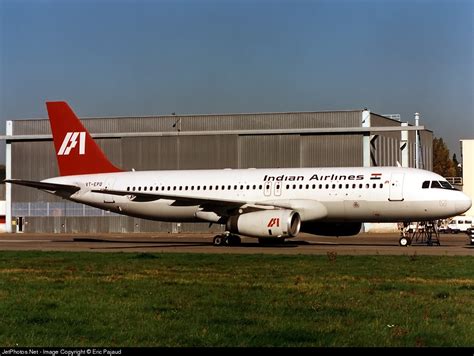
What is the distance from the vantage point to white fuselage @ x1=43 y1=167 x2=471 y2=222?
116 feet

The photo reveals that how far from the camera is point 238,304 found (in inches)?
550

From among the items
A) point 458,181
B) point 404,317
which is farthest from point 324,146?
point 404,317

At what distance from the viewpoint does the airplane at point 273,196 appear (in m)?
35.2

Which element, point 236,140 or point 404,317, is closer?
point 404,317

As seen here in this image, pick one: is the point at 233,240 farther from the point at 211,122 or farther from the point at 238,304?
the point at 211,122

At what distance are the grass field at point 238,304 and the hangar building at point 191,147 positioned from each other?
3821cm

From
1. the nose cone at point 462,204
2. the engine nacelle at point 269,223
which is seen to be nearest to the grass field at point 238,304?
the engine nacelle at point 269,223

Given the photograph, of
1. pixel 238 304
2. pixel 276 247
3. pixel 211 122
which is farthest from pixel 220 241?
pixel 211 122

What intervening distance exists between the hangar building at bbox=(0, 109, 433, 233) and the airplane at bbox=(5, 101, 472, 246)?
19972mm

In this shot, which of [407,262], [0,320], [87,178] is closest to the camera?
[0,320]

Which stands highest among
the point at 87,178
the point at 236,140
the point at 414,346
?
the point at 236,140

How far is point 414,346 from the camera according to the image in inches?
397

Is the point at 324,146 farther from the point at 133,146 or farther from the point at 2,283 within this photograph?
the point at 2,283

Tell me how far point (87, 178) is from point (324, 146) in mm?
23245
